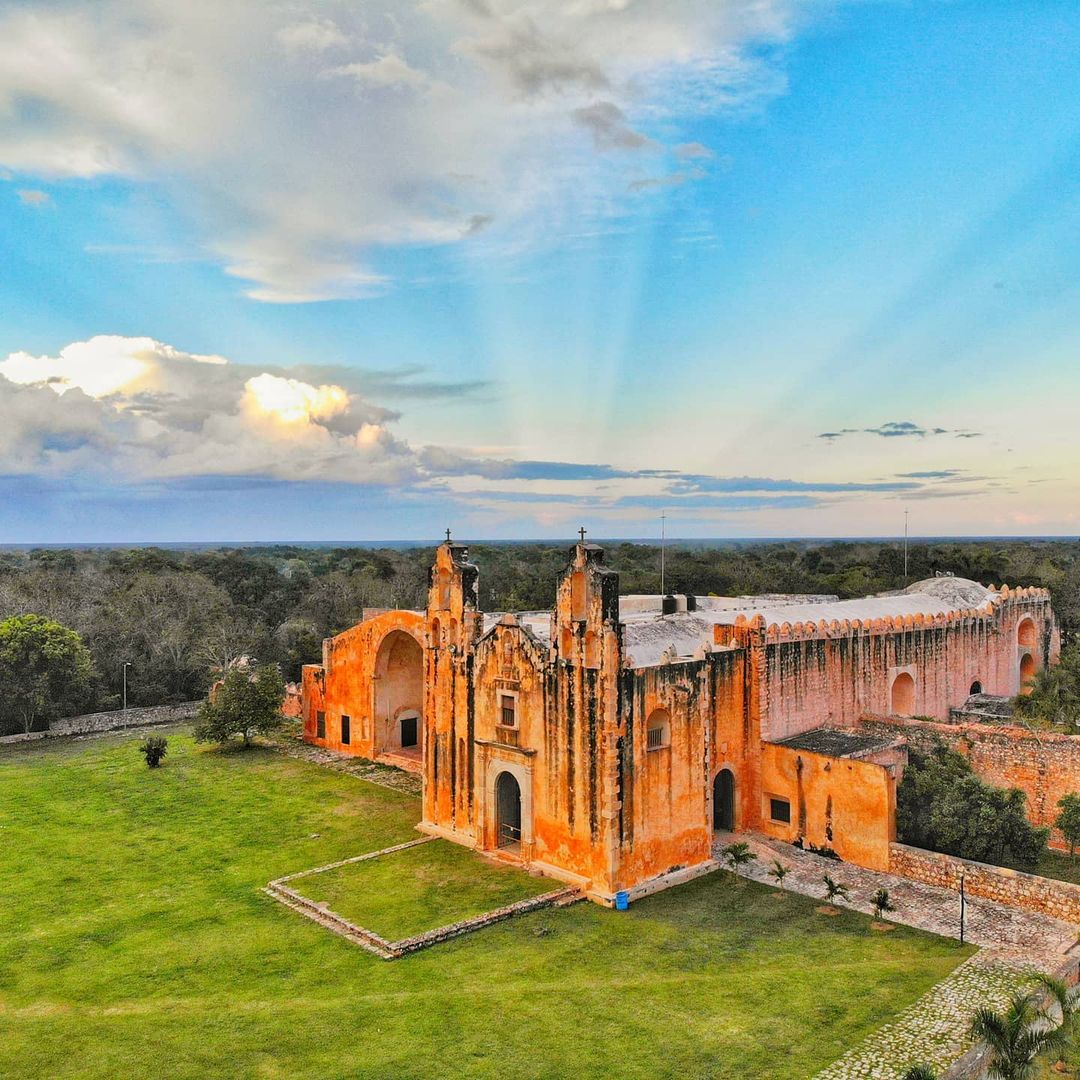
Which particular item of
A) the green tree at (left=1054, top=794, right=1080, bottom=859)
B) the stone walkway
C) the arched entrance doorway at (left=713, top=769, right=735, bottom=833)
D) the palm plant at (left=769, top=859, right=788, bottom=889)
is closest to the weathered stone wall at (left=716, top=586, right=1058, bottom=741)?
the arched entrance doorway at (left=713, top=769, right=735, bottom=833)

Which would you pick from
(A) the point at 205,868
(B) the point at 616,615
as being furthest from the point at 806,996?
(A) the point at 205,868

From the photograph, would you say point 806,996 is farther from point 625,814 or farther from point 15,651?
point 15,651

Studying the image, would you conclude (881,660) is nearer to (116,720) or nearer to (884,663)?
(884,663)

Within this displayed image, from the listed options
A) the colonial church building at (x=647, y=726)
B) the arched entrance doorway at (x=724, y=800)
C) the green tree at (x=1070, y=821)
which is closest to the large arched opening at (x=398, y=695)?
the colonial church building at (x=647, y=726)

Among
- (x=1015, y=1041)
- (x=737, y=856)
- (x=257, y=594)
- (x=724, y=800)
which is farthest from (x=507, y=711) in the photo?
(x=257, y=594)

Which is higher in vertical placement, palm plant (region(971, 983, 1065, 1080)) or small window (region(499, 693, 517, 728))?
small window (region(499, 693, 517, 728))

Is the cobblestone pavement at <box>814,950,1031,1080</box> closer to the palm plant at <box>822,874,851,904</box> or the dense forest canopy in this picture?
the palm plant at <box>822,874,851,904</box>

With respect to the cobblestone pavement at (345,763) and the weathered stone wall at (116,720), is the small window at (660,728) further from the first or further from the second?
the weathered stone wall at (116,720)
